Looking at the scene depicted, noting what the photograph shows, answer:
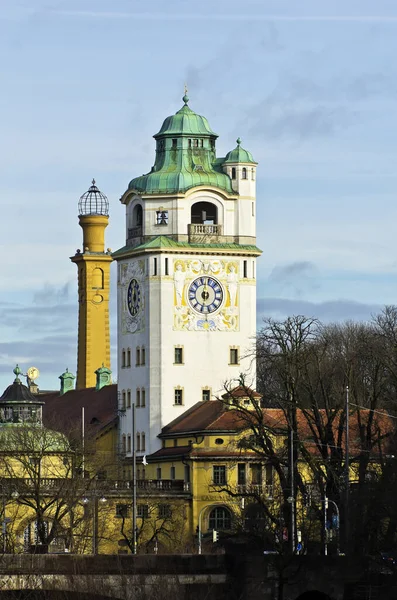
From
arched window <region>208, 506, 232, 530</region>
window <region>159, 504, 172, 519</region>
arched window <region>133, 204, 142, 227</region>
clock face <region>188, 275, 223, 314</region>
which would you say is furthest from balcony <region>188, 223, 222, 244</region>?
window <region>159, 504, 172, 519</region>

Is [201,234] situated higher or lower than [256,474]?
higher

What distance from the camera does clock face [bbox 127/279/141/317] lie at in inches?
6339

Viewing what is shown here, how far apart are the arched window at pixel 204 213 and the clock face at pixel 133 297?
17.2ft

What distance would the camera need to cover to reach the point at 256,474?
497 ft

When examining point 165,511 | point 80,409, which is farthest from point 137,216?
point 165,511

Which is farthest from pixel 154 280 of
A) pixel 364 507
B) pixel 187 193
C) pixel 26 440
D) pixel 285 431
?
pixel 364 507

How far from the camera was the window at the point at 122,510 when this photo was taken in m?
146

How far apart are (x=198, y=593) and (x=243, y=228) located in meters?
56.4

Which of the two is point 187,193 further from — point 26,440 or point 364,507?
point 364,507

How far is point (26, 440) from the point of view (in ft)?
474

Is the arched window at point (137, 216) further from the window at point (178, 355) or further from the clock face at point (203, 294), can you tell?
the window at point (178, 355)

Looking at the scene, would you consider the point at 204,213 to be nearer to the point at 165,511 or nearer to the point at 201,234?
the point at 201,234

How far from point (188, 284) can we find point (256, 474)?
13669mm

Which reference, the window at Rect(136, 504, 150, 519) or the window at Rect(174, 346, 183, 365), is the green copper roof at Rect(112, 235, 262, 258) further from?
the window at Rect(136, 504, 150, 519)
